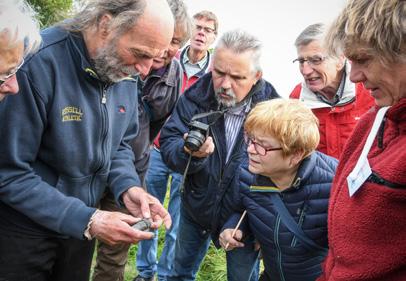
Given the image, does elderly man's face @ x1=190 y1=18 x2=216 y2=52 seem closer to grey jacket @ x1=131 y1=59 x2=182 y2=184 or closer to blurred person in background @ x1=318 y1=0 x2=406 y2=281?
grey jacket @ x1=131 y1=59 x2=182 y2=184

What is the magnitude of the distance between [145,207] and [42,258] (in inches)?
23.2

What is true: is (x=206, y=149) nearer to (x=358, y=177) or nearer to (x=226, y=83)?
(x=226, y=83)

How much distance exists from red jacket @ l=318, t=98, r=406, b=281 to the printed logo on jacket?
3.95 ft

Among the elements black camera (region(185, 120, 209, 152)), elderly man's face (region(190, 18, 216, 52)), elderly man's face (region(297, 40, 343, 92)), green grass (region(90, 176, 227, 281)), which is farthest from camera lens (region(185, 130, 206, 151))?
elderly man's face (region(190, 18, 216, 52))

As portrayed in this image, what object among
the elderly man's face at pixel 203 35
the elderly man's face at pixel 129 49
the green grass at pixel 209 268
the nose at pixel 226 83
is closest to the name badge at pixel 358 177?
the elderly man's face at pixel 129 49

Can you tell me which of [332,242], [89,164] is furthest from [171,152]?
[332,242]

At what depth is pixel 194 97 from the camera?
2754 mm

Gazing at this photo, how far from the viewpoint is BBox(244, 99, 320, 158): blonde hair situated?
2.11 meters

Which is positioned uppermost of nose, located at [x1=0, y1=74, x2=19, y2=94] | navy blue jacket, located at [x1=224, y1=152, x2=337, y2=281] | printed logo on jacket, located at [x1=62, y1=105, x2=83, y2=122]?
nose, located at [x1=0, y1=74, x2=19, y2=94]

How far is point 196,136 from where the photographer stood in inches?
91.6

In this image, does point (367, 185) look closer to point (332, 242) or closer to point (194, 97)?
point (332, 242)

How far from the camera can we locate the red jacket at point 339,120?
9.24ft

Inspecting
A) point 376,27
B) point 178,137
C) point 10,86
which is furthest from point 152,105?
point 376,27

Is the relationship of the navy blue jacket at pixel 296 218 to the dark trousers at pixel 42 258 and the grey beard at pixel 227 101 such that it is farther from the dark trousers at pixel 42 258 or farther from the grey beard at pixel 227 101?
the dark trousers at pixel 42 258
